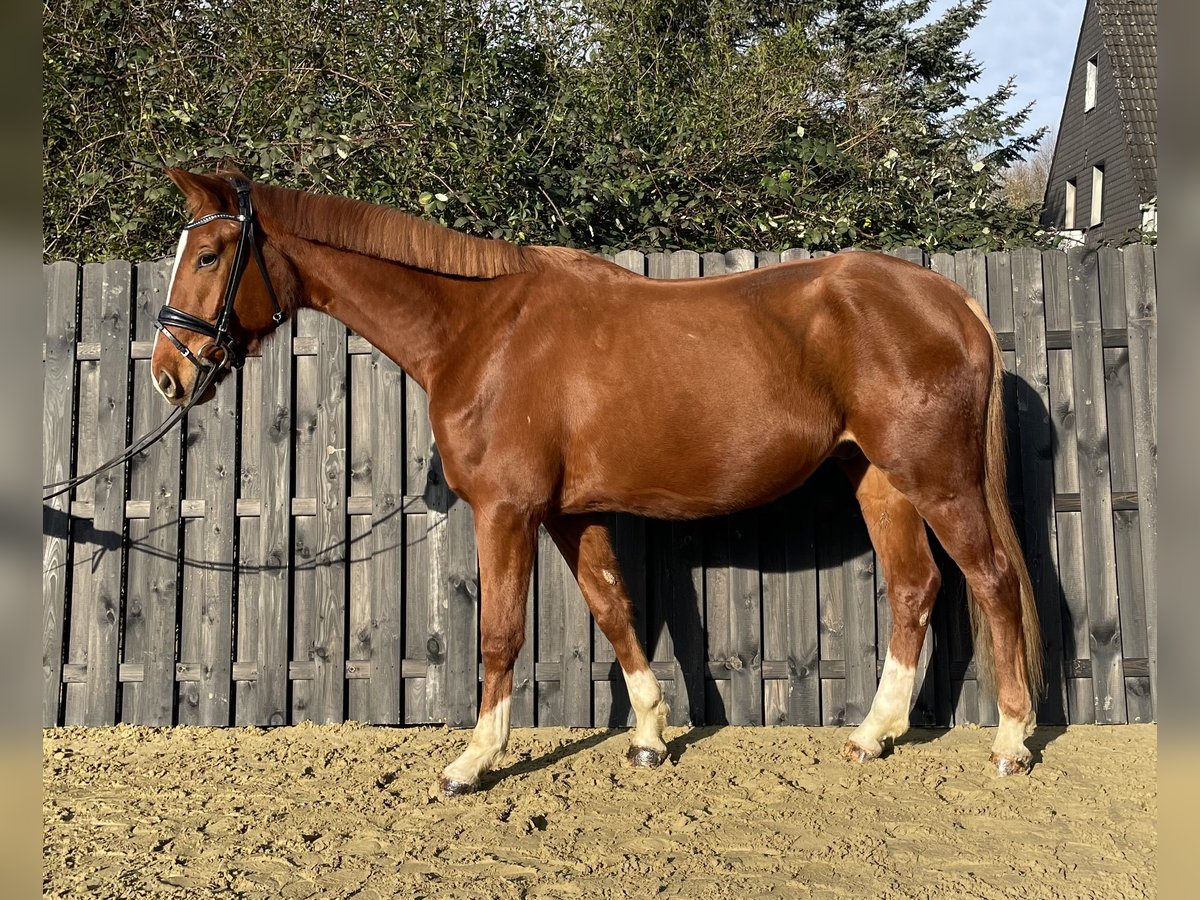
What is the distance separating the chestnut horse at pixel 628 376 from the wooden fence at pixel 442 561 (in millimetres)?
647

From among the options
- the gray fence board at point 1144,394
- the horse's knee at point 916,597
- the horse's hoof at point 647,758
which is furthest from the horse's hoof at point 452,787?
the gray fence board at point 1144,394

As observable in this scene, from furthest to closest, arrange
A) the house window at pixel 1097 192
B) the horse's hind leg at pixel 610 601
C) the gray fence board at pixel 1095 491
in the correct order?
1. the house window at pixel 1097 192
2. the gray fence board at pixel 1095 491
3. the horse's hind leg at pixel 610 601

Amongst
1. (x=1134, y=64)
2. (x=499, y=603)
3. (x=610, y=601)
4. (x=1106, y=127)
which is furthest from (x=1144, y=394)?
(x=1106, y=127)

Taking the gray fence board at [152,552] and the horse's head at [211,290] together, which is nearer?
the horse's head at [211,290]

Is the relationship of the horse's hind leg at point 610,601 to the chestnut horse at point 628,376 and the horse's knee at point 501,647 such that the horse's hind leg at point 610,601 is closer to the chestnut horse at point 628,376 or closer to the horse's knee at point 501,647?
the chestnut horse at point 628,376

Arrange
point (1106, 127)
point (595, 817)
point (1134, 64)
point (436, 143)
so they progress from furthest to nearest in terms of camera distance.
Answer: point (1106, 127) < point (1134, 64) < point (436, 143) < point (595, 817)

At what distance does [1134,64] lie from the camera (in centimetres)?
1803

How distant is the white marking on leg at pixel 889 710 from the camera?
13.0 ft

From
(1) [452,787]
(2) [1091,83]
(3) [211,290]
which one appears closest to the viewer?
(1) [452,787]

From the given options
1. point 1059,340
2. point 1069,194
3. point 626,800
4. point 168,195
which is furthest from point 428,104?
point 1069,194

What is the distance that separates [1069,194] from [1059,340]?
2082 cm

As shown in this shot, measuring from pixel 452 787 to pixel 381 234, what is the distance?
229cm

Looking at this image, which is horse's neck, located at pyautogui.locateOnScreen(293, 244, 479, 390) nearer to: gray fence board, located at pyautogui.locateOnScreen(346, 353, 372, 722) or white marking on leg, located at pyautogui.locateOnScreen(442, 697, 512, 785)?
gray fence board, located at pyautogui.locateOnScreen(346, 353, 372, 722)

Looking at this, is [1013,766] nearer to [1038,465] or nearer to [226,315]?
[1038,465]
